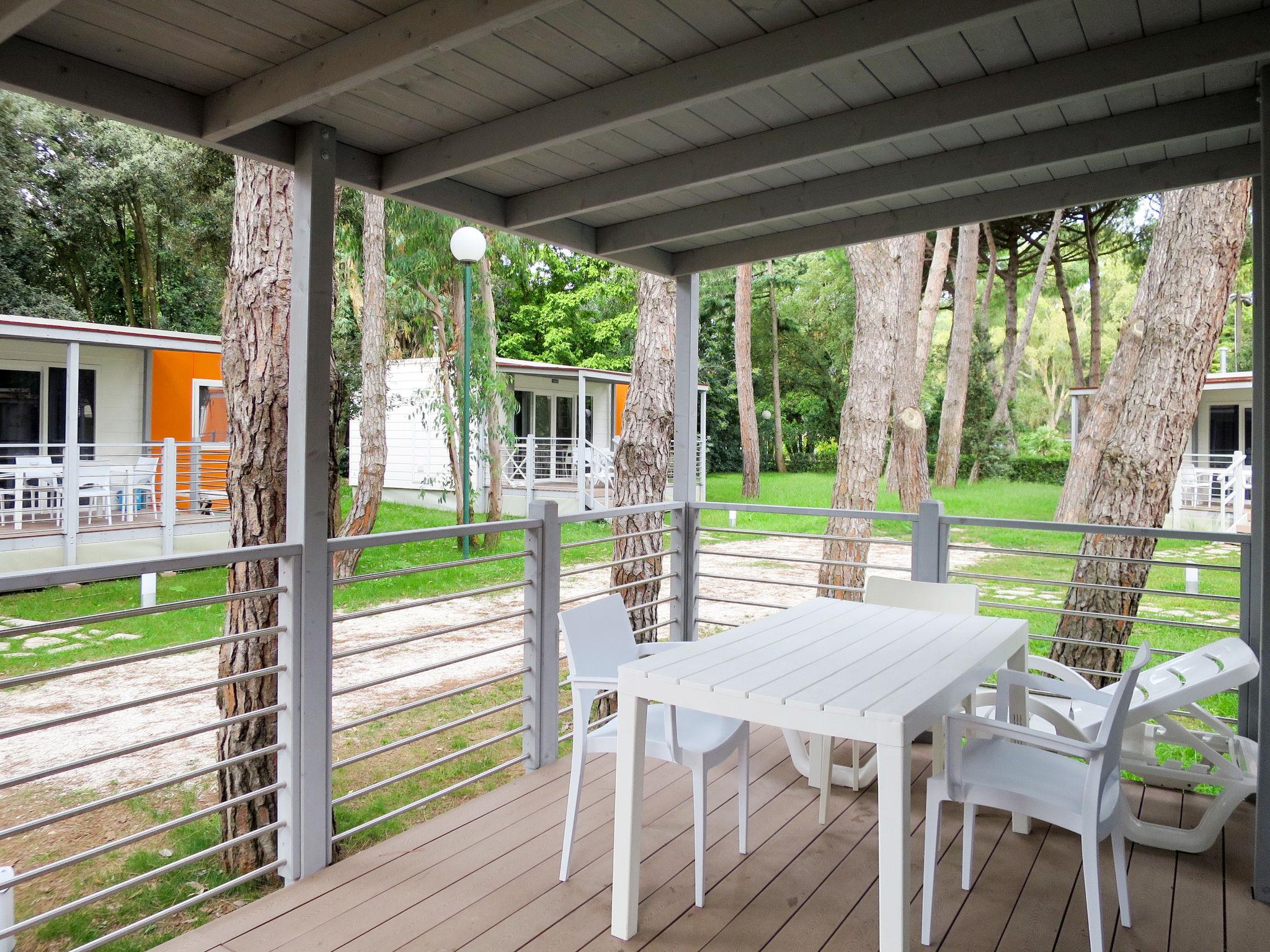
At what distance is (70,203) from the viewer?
18.0 m

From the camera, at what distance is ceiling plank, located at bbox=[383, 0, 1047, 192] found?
2.12 meters

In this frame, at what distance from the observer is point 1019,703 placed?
2992mm

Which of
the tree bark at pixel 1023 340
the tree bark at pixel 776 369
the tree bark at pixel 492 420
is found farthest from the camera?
the tree bark at pixel 776 369

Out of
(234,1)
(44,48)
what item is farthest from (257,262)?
(234,1)

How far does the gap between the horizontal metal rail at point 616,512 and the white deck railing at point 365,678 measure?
0.02 meters

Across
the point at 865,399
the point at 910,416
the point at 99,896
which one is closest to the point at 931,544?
the point at 99,896

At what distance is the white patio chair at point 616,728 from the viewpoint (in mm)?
2547

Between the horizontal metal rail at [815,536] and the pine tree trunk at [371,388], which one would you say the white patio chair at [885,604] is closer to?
the horizontal metal rail at [815,536]

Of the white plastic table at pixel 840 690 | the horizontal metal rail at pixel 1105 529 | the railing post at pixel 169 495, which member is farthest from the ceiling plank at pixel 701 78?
the railing post at pixel 169 495

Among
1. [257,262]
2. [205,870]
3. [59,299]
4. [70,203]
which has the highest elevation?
[70,203]

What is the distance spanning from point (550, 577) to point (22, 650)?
Result: 7453 millimetres

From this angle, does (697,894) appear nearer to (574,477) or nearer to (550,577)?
(550,577)

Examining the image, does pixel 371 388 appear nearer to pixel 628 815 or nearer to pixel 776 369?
pixel 628 815

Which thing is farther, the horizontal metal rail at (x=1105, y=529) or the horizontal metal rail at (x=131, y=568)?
the horizontal metal rail at (x=1105, y=529)
